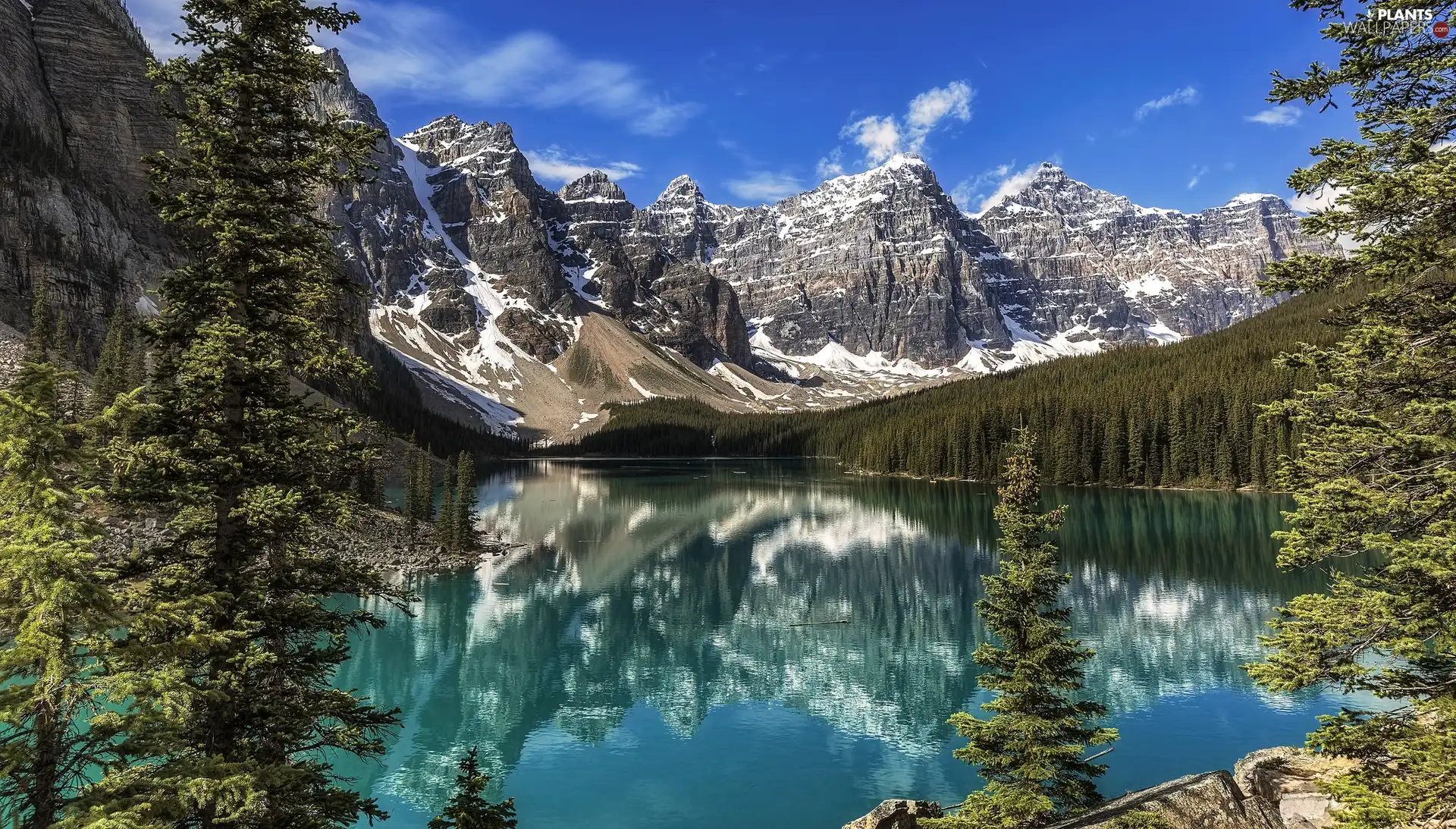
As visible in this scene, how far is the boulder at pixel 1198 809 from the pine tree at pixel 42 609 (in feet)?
36.5

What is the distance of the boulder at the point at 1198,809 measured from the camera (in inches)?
372

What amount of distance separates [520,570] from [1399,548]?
5173 centimetres

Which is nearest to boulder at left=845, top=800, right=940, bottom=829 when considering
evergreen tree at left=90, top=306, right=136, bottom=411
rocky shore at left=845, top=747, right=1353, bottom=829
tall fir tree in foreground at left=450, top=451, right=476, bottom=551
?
rocky shore at left=845, top=747, right=1353, bottom=829

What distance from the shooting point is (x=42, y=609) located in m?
6.03

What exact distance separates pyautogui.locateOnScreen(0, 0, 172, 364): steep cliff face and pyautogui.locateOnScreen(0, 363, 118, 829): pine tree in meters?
88.0

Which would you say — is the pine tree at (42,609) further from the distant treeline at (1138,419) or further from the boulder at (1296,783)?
the distant treeline at (1138,419)

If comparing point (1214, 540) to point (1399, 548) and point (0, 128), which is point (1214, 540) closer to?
point (1399, 548)

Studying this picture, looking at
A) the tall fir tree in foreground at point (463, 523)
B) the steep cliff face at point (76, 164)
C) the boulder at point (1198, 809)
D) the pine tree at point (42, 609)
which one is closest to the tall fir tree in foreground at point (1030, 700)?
the boulder at point (1198, 809)

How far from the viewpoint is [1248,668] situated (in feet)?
26.0

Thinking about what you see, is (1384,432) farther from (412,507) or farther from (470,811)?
(412,507)

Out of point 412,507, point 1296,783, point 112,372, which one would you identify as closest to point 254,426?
point 1296,783

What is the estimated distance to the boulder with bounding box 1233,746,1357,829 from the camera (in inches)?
464

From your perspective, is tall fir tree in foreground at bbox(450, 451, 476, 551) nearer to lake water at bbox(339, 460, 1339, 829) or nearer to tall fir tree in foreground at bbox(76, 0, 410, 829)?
lake water at bbox(339, 460, 1339, 829)

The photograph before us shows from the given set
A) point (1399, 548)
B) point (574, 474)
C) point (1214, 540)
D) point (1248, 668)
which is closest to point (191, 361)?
point (1248, 668)
